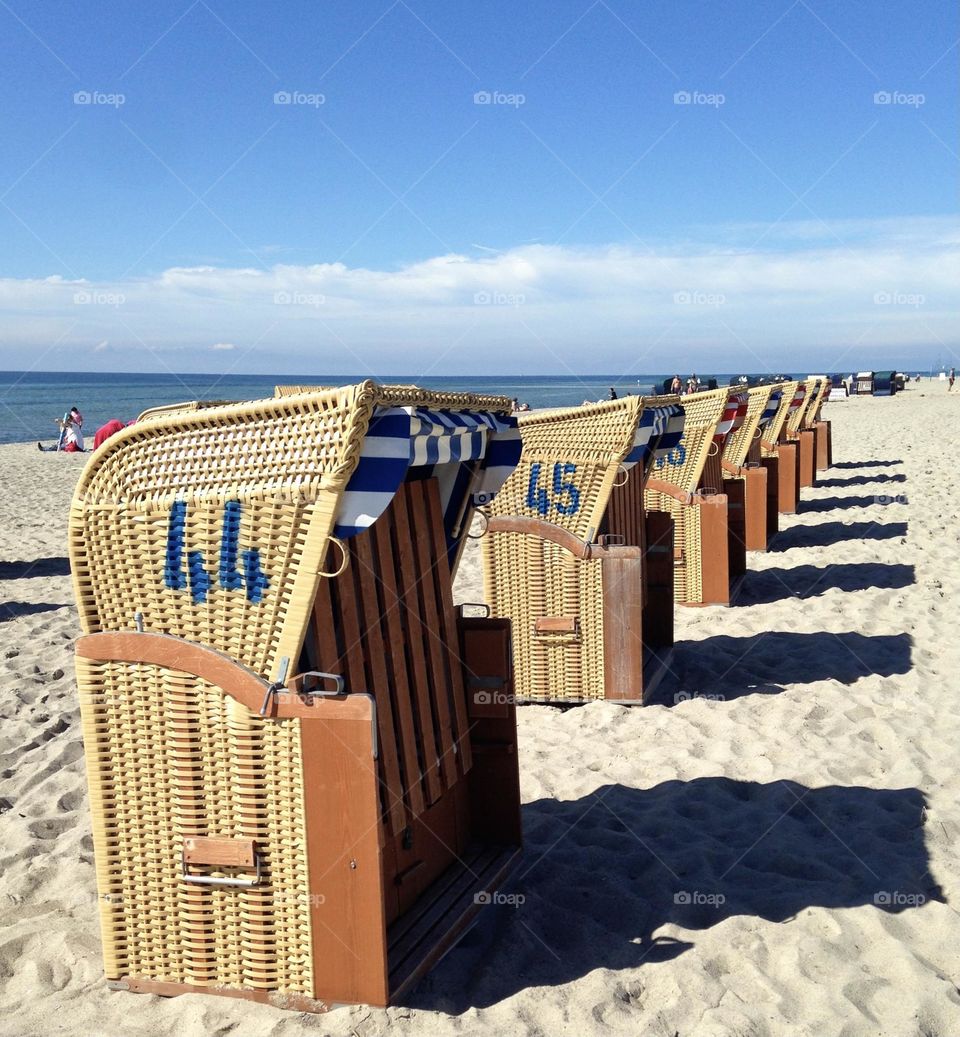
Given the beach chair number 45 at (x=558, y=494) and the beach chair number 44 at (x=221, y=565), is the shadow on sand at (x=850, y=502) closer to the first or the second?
the beach chair number 45 at (x=558, y=494)

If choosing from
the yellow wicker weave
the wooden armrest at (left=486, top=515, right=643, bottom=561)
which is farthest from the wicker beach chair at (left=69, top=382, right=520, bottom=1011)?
the yellow wicker weave

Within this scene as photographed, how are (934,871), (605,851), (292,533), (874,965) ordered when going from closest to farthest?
(292,533) < (874,965) < (934,871) < (605,851)

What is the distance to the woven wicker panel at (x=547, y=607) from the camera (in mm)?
6336

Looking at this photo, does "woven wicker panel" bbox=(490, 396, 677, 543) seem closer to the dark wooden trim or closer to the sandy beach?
the dark wooden trim

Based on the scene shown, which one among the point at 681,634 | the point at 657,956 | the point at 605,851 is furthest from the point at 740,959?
the point at 681,634

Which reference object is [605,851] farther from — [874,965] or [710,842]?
[874,965]

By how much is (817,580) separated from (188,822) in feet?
25.9

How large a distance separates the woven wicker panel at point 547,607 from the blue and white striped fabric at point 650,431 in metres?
0.71

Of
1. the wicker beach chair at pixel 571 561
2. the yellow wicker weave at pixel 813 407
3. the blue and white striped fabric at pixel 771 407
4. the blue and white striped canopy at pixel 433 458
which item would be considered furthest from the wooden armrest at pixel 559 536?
the yellow wicker weave at pixel 813 407

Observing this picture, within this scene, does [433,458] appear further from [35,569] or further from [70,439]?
[70,439]

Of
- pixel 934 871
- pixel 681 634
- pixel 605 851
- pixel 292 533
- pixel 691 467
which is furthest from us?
pixel 691 467

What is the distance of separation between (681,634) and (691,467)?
164cm

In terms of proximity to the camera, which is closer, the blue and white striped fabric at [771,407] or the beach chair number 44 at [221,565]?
the beach chair number 44 at [221,565]

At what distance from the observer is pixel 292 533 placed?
2977 millimetres
